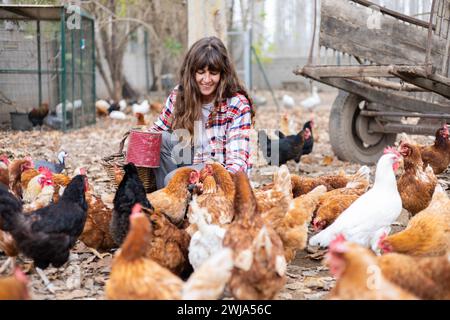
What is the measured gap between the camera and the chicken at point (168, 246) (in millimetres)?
3141

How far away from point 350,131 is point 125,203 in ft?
14.9

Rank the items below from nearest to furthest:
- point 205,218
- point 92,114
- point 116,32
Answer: point 205,218, point 92,114, point 116,32

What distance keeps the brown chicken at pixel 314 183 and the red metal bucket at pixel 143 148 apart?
1.29m

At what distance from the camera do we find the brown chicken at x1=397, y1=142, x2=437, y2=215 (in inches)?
172

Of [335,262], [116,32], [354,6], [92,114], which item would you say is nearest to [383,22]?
[354,6]

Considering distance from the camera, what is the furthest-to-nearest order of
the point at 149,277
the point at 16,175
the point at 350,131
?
the point at 350,131
the point at 16,175
the point at 149,277

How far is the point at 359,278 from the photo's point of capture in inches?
92.2

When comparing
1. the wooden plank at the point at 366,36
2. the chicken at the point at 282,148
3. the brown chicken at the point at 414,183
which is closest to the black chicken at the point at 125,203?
the brown chicken at the point at 414,183

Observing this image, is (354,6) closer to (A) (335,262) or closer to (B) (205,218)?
(B) (205,218)

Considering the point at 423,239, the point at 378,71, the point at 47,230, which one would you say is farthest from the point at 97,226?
the point at 378,71

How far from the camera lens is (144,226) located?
8.27 feet

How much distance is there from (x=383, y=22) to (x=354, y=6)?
1.24 ft

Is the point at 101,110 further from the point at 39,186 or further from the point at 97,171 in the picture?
the point at 39,186

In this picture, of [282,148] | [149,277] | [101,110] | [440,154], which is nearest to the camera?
[149,277]
